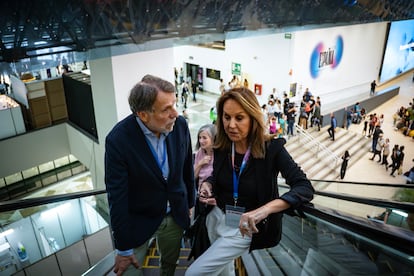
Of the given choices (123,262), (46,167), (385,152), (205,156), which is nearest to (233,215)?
(123,262)

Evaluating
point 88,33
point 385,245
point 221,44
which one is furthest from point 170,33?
point 221,44

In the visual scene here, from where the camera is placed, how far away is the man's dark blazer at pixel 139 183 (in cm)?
180

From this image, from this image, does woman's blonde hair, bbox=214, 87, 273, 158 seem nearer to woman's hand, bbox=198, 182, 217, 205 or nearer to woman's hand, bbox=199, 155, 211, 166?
woman's hand, bbox=198, 182, 217, 205

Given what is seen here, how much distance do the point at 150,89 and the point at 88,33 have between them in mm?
6452

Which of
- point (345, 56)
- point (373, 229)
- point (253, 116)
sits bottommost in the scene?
point (345, 56)

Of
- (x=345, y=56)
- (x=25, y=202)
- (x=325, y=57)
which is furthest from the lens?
(x=345, y=56)

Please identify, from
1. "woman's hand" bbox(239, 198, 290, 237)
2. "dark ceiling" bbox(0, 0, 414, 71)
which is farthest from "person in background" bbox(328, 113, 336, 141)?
"woman's hand" bbox(239, 198, 290, 237)

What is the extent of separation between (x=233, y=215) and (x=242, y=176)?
9.2 inches

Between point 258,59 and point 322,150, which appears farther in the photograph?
point 258,59

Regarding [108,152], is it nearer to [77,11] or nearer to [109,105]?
[77,11]

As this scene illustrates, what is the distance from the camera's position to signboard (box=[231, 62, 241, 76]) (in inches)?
689

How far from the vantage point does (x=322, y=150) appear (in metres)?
13.5

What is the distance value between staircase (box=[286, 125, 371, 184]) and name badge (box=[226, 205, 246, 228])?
10.7 metres

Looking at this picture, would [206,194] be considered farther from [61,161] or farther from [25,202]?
[61,161]
